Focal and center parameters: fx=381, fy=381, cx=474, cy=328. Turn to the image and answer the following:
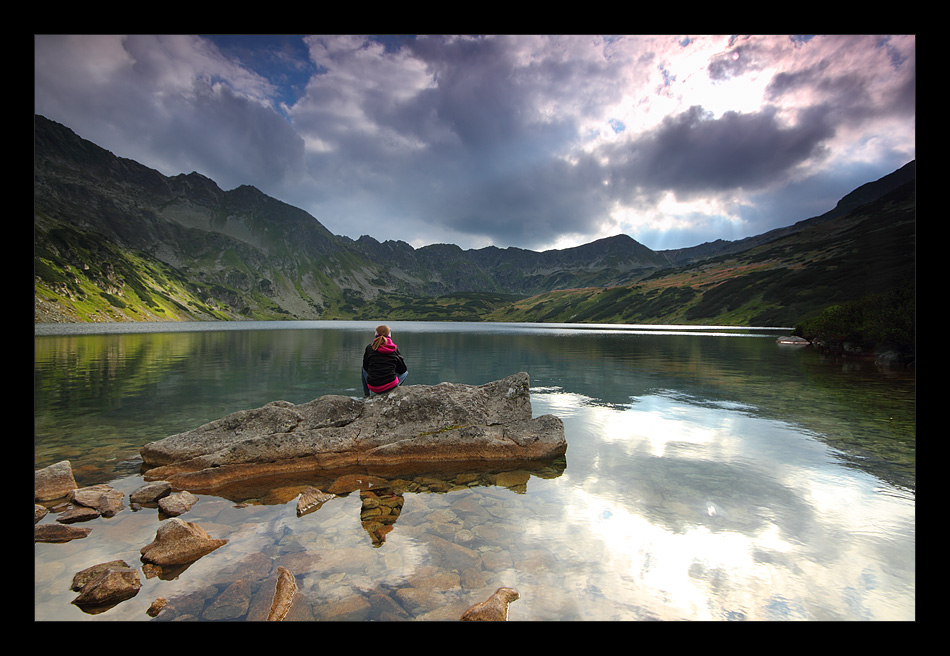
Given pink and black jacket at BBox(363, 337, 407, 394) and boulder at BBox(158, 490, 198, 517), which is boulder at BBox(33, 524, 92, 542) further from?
pink and black jacket at BBox(363, 337, 407, 394)

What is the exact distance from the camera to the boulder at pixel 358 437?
1367 cm

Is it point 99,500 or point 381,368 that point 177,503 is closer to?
point 99,500

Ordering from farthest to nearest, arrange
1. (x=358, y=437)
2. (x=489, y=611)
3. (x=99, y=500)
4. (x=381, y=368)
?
1. (x=381, y=368)
2. (x=358, y=437)
3. (x=99, y=500)
4. (x=489, y=611)

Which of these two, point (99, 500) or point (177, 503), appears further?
point (177, 503)

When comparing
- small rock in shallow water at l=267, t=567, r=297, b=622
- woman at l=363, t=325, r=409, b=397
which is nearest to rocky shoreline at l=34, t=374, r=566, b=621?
small rock in shallow water at l=267, t=567, r=297, b=622

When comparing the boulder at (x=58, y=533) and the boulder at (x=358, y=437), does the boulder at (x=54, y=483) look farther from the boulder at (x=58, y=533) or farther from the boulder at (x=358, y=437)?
the boulder at (x=58, y=533)

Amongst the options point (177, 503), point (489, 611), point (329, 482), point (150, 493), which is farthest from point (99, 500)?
point (489, 611)

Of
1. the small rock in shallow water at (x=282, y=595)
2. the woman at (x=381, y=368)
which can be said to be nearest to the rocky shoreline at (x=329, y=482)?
the small rock in shallow water at (x=282, y=595)

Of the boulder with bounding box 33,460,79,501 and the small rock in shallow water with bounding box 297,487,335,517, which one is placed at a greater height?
the boulder with bounding box 33,460,79,501

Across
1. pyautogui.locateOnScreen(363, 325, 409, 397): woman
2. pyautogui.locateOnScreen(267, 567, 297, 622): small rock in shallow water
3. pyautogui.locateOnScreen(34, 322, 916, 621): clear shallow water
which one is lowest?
pyautogui.locateOnScreen(34, 322, 916, 621): clear shallow water

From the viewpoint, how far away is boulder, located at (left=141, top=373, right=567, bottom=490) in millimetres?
13672

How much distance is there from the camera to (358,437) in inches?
611
